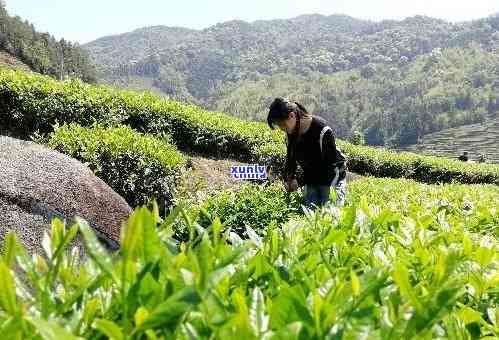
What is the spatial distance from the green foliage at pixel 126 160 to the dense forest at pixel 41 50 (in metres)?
77.9

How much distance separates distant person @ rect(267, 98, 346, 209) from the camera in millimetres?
6090

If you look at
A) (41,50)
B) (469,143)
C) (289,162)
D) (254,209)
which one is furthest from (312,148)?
(469,143)

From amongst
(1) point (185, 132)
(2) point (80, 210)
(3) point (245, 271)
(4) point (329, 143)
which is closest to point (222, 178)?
(1) point (185, 132)

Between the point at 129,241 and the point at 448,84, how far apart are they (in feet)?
675

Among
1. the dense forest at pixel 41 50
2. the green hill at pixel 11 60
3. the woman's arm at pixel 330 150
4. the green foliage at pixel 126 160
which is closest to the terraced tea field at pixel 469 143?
the dense forest at pixel 41 50

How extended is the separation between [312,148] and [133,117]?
5435 mm

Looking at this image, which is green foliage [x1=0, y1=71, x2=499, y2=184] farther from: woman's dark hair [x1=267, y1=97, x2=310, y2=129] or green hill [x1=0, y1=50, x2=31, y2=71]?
green hill [x1=0, y1=50, x2=31, y2=71]

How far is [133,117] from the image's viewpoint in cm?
1102

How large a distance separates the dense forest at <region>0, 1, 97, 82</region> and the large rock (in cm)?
8060

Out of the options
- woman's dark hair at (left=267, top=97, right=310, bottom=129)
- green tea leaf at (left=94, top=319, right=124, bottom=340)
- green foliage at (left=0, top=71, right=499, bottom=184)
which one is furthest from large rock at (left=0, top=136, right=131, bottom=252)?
green foliage at (left=0, top=71, right=499, bottom=184)

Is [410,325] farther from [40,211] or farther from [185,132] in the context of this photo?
[185,132]

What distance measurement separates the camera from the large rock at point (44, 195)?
15.4 feet

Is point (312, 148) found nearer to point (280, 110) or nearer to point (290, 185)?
point (280, 110)

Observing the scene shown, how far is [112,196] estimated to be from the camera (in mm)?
5906
